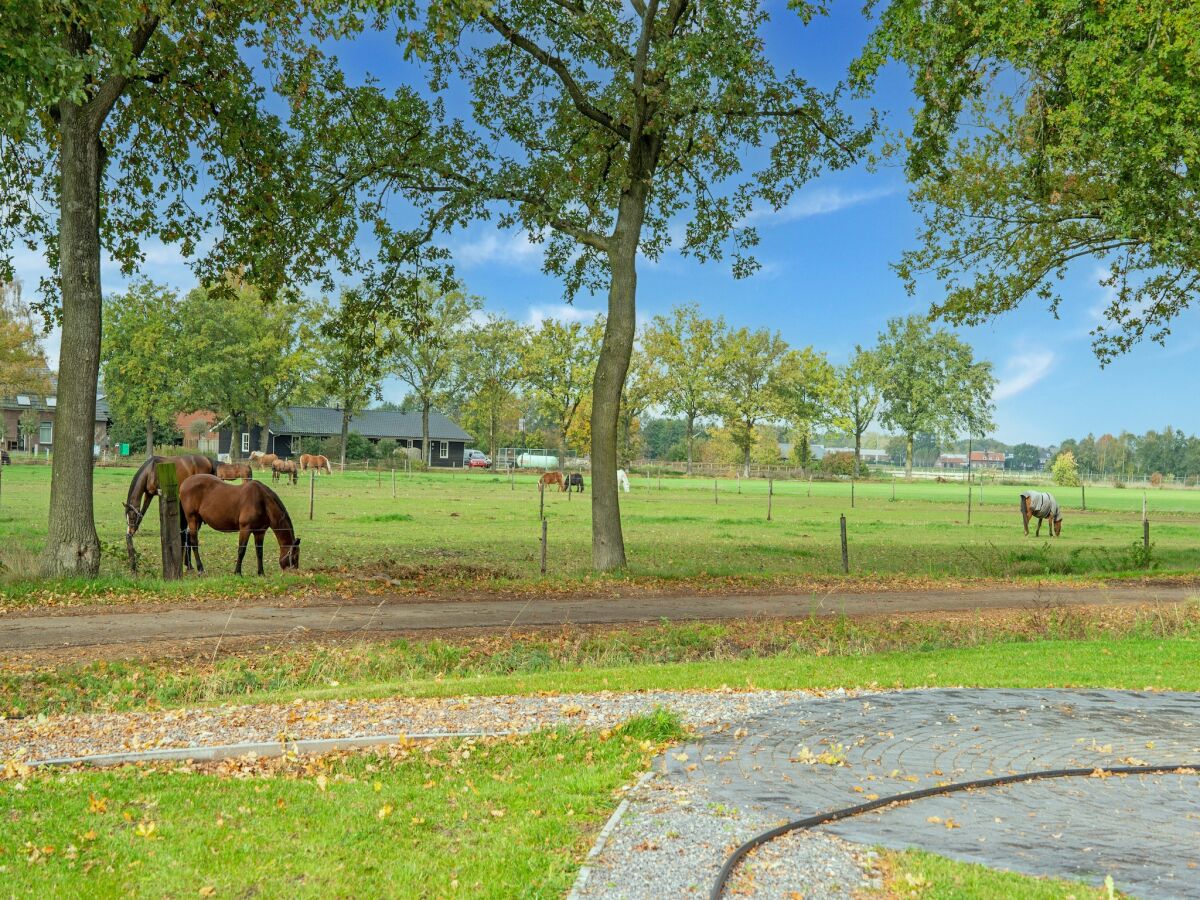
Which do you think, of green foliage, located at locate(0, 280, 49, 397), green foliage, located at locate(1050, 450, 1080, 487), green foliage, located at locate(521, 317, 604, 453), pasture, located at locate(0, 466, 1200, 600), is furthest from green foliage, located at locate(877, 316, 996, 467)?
green foliage, located at locate(0, 280, 49, 397)

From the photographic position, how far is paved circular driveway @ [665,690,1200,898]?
5.67 metres

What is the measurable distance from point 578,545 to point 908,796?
65.9 ft

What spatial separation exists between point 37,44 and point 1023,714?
14079mm

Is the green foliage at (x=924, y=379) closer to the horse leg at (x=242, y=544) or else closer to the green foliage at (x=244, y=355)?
the green foliage at (x=244, y=355)

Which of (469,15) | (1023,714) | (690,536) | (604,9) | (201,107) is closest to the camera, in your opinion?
(1023,714)

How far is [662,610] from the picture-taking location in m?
16.3

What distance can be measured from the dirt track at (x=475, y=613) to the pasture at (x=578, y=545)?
1.69 metres

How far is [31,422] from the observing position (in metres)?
90.9

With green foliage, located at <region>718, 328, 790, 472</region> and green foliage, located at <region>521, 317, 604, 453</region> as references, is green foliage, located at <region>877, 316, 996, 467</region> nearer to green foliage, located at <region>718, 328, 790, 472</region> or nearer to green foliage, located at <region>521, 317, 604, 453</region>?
green foliage, located at <region>718, 328, 790, 472</region>

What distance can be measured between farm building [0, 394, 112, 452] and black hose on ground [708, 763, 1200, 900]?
9724 cm

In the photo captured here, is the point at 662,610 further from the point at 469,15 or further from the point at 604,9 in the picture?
the point at 604,9

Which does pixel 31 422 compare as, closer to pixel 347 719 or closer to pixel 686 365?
pixel 686 365

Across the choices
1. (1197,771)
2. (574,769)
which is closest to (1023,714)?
(1197,771)

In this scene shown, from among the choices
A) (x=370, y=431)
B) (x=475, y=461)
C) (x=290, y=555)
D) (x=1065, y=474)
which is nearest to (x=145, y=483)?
(x=290, y=555)
